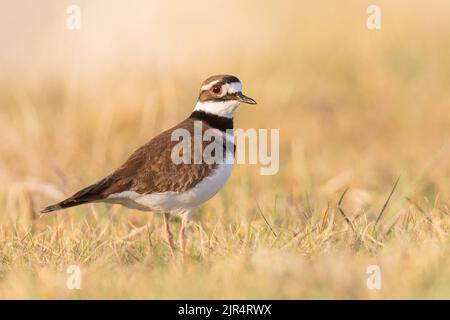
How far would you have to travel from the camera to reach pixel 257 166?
10953mm

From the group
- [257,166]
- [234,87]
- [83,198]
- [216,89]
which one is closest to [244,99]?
[234,87]

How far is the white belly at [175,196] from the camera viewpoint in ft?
22.5

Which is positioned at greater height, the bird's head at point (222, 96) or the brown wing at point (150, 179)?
the bird's head at point (222, 96)

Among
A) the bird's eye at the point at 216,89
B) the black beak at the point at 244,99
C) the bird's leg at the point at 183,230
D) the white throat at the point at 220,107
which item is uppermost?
the bird's eye at the point at 216,89

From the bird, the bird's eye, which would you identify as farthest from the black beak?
the bird

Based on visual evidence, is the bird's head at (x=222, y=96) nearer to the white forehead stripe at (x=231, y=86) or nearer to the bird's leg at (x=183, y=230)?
the white forehead stripe at (x=231, y=86)

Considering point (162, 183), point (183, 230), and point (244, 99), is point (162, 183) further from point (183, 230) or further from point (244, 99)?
point (244, 99)

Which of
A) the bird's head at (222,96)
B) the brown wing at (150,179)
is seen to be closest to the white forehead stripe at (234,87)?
the bird's head at (222,96)

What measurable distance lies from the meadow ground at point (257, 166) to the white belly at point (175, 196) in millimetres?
245

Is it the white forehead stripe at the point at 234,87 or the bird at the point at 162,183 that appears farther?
the white forehead stripe at the point at 234,87

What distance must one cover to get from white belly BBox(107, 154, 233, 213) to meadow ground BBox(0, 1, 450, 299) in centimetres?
25

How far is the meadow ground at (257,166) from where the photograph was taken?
5.43 metres

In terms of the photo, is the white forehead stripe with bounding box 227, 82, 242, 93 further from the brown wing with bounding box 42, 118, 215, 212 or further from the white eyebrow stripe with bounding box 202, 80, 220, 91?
the brown wing with bounding box 42, 118, 215, 212

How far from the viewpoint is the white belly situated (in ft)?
22.5
